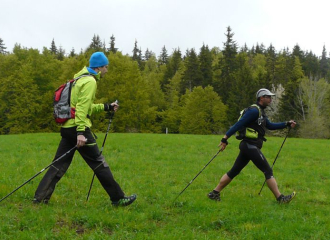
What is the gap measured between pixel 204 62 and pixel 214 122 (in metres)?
18.1

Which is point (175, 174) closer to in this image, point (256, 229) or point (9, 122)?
point (256, 229)

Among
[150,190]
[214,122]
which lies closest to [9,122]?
[214,122]

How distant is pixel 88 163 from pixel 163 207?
1878 millimetres

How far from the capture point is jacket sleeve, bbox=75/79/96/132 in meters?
6.01

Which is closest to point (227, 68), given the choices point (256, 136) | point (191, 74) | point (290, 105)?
point (191, 74)

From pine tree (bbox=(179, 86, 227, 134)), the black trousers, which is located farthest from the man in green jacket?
pine tree (bbox=(179, 86, 227, 134))

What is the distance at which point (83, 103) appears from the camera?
19.8 ft

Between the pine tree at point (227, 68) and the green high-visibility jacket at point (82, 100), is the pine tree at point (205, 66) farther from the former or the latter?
the green high-visibility jacket at point (82, 100)

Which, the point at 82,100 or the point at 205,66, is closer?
the point at 82,100

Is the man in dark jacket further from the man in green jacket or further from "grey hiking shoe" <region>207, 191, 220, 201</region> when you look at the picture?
the man in green jacket

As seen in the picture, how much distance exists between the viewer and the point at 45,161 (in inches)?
465

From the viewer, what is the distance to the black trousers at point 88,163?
639 cm

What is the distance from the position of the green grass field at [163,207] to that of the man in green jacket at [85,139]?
31 centimetres

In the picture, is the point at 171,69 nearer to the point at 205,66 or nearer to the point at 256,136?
the point at 205,66
